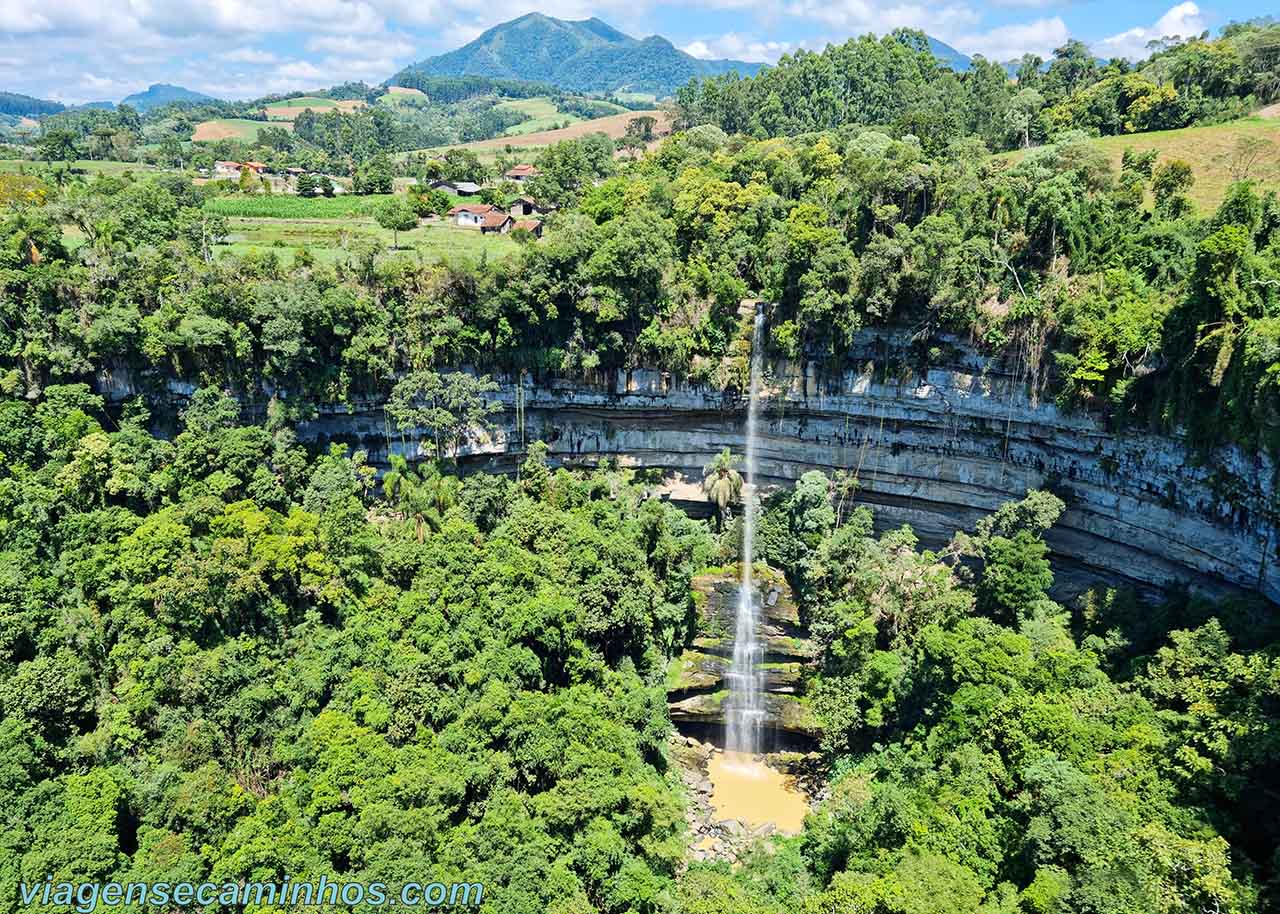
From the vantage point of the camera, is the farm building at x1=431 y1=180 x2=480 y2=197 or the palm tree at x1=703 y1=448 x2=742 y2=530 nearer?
the palm tree at x1=703 y1=448 x2=742 y2=530

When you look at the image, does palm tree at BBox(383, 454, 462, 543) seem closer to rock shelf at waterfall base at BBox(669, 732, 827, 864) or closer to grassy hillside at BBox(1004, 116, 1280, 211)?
rock shelf at waterfall base at BBox(669, 732, 827, 864)

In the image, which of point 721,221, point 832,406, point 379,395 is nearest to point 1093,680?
point 832,406

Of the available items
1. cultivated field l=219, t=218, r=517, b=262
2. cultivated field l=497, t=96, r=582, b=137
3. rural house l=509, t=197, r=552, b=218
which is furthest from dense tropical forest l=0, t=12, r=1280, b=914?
cultivated field l=497, t=96, r=582, b=137

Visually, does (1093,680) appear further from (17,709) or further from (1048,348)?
(17,709)

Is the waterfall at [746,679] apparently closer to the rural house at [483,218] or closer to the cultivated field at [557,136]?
the rural house at [483,218]

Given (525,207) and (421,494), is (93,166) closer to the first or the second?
(525,207)

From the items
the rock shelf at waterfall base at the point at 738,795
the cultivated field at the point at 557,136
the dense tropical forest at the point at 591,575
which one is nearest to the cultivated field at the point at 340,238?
the dense tropical forest at the point at 591,575

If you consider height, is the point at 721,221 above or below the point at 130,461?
above
